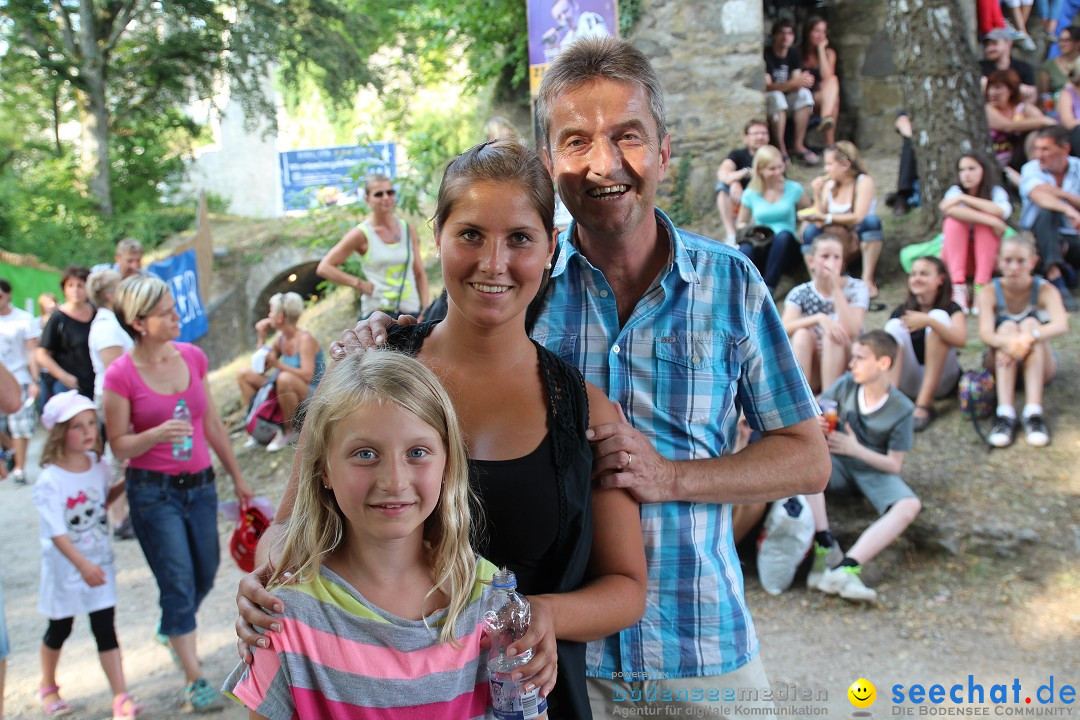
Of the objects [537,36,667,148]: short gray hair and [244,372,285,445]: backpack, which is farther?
[244,372,285,445]: backpack

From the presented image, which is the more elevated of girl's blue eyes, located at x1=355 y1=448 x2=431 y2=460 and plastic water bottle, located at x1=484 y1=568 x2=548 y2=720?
girl's blue eyes, located at x1=355 y1=448 x2=431 y2=460

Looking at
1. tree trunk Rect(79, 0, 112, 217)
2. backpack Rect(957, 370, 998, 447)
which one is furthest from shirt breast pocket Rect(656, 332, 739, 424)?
tree trunk Rect(79, 0, 112, 217)

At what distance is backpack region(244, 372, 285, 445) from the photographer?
6.97 m

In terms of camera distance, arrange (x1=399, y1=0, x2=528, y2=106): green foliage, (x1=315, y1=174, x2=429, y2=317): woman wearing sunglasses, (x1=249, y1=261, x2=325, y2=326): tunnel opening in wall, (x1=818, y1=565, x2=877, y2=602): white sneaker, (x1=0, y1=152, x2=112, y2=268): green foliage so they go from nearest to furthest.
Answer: (x1=818, y1=565, x2=877, y2=602): white sneaker → (x1=315, y1=174, x2=429, y2=317): woman wearing sunglasses → (x1=399, y1=0, x2=528, y2=106): green foliage → (x1=0, y1=152, x2=112, y2=268): green foliage → (x1=249, y1=261, x2=325, y2=326): tunnel opening in wall

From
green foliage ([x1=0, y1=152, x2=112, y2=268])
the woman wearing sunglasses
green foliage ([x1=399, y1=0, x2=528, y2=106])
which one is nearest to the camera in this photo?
the woman wearing sunglasses

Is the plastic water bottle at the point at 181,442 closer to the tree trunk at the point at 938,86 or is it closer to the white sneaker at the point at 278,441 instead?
the white sneaker at the point at 278,441

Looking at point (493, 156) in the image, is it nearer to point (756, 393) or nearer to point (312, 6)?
point (756, 393)

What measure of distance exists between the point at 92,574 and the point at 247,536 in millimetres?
984

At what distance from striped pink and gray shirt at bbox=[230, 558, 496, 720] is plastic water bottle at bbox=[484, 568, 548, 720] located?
0.15 feet

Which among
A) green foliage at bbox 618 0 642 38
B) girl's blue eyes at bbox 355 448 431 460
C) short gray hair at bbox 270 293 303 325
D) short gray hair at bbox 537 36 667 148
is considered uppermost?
green foliage at bbox 618 0 642 38

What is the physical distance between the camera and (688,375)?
1.91m

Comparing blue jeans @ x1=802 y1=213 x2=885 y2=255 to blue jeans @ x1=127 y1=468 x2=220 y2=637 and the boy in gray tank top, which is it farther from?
blue jeans @ x1=127 y1=468 x2=220 y2=637

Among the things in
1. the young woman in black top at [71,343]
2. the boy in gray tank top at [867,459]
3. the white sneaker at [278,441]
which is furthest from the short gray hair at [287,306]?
the boy in gray tank top at [867,459]

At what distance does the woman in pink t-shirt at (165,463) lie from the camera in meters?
3.83
